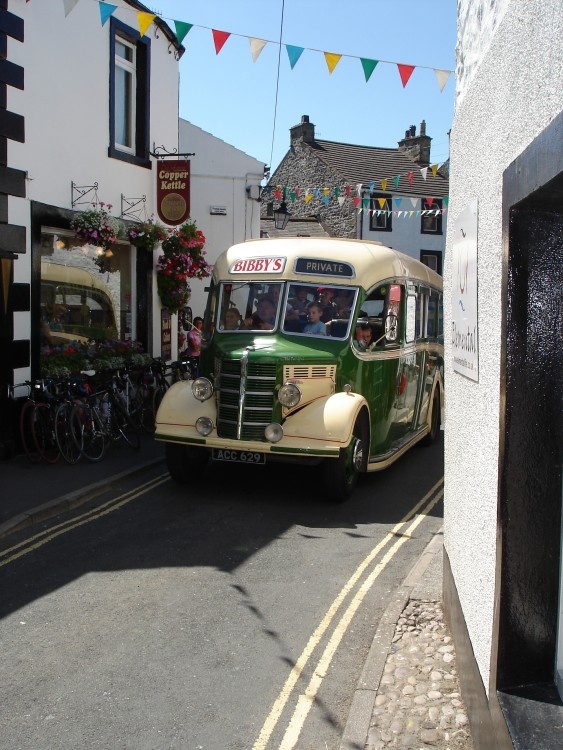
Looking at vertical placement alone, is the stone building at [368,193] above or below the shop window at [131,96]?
above

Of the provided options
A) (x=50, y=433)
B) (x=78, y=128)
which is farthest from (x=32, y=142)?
(x=50, y=433)

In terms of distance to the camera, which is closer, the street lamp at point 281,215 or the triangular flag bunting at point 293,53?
the triangular flag bunting at point 293,53

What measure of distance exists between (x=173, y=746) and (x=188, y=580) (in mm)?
2224

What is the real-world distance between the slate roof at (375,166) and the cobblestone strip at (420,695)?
31510 mm

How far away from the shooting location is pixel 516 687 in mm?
3023

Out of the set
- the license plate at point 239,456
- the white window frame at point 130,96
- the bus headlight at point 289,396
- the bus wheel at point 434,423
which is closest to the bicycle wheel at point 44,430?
the license plate at point 239,456

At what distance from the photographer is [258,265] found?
→ 903cm

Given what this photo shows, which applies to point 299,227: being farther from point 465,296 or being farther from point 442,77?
point 465,296

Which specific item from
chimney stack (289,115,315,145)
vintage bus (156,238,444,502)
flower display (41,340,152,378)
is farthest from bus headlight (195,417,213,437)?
chimney stack (289,115,315,145)

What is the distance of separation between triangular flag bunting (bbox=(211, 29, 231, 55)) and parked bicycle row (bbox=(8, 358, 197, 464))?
475cm

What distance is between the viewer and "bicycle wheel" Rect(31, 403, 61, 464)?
31.2 ft

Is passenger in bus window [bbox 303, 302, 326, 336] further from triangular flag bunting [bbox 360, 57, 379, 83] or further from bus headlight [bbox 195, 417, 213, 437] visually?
triangular flag bunting [bbox 360, 57, 379, 83]

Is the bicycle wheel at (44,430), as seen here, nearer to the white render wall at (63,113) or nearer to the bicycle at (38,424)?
the bicycle at (38,424)

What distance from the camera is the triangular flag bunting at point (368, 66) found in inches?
392
